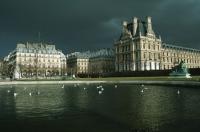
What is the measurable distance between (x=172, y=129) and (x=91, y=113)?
775 cm

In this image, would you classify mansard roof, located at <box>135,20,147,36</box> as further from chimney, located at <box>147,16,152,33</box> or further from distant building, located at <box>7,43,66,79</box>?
distant building, located at <box>7,43,66,79</box>

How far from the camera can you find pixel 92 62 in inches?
7205

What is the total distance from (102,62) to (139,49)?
4061cm

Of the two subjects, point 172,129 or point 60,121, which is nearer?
point 172,129

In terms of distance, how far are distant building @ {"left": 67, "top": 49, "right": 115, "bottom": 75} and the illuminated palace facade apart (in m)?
25.5

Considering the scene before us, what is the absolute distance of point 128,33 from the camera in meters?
141

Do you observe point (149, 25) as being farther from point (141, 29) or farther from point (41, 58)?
point (41, 58)

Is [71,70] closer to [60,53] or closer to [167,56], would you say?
[60,53]

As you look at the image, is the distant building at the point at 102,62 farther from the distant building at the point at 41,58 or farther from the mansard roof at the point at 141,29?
the mansard roof at the point at 141,29

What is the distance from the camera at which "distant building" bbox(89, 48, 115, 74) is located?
558 ft

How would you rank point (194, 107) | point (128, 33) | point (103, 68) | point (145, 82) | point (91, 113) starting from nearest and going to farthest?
point (91, 113)
point (194, 107)
point (145, 82)
point (128, 33)
point (103, 68)

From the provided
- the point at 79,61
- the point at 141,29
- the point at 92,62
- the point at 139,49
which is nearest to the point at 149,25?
the point at 141,29

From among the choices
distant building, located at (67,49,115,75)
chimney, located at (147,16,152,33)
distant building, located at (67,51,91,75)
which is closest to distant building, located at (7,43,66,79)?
distant building, located at (67,49,115,75)

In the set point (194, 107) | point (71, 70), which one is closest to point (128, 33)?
point (71, 70)
